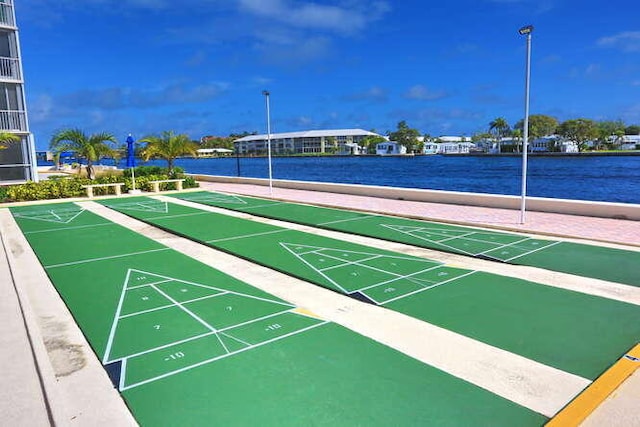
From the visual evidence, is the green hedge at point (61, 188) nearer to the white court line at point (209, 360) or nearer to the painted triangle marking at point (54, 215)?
the painted triangle marking at point (54, 215)

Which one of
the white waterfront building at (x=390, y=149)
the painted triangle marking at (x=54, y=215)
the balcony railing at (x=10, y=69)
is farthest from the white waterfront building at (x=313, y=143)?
the painted triangle marking at (x=54, y=215)

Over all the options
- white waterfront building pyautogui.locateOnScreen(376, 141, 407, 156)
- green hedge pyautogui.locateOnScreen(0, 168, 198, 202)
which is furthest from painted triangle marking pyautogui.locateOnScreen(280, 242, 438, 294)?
white waterfront building pyautogui.locateOnScreen(376, 141, 407, 156)

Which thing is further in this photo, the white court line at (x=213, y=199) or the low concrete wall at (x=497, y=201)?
the white court line at (x=213, y=199)

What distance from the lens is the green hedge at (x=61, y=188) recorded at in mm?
20656

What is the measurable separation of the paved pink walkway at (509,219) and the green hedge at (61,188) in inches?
411

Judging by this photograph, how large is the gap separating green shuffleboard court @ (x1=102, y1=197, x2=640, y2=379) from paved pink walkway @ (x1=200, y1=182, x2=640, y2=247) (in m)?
4.70

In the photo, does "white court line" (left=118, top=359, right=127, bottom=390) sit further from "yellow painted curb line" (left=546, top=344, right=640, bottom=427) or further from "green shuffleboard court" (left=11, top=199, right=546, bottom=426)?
"yellow painted curb line" (left=546, top=344, right=640, bottom=427)

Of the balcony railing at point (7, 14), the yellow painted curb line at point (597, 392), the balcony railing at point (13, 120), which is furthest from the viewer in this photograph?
the balcony railing at point (13, 120)

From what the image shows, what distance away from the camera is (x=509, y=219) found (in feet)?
45.9

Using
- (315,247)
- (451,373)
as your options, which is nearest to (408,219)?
(315,247)

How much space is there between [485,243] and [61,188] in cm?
2028

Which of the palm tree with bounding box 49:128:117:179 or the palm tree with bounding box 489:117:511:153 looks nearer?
the palm tree with bounding box 49:128:117:179

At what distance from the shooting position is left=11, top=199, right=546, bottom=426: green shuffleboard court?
4066mm

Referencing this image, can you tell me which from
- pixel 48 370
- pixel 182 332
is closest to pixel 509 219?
pixel 182 332
